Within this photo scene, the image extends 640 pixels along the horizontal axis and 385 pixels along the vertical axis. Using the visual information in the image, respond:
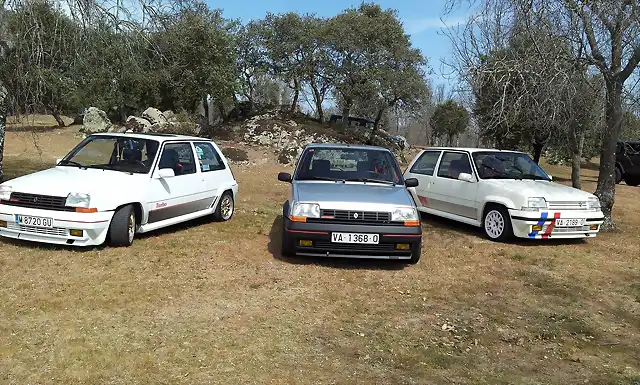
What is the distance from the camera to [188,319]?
455cm

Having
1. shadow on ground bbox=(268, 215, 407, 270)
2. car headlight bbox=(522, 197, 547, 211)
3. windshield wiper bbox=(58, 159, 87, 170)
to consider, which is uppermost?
windshield wiper bbox=(58, 159, 87, 170)

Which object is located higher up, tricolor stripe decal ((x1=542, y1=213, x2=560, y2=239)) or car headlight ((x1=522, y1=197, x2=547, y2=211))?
car headlight ((x1=522, y1=197, x2=547, y2=211))

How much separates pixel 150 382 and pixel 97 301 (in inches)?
68.7

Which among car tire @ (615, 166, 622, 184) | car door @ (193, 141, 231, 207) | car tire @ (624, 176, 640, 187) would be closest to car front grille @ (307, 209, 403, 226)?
car door @ (193, 141, 231, 207)

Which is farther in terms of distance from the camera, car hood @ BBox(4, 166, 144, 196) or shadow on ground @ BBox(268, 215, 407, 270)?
shadow on ground @ BBox(268, 215, 407, 270)

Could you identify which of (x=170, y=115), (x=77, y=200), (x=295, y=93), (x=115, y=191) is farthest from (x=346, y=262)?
(x=295, y=93)

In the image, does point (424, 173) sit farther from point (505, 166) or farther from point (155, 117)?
point (155, 117)

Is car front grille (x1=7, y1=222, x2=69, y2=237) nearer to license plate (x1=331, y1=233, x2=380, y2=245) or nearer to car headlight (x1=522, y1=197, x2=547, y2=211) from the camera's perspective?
license plate (x1=331, y1=233, x2=380, y2=245)

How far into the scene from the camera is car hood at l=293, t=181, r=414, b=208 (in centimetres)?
615

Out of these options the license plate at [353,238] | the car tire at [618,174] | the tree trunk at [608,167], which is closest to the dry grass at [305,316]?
the license plate at [353,238]

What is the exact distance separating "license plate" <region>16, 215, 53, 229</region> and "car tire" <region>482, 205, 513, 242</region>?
20.9 feet

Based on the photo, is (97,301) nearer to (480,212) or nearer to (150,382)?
(150,382)

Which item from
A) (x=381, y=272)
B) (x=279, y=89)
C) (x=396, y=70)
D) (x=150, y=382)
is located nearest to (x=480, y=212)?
(x=381, y=272)

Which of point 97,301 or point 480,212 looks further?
point 480,212
